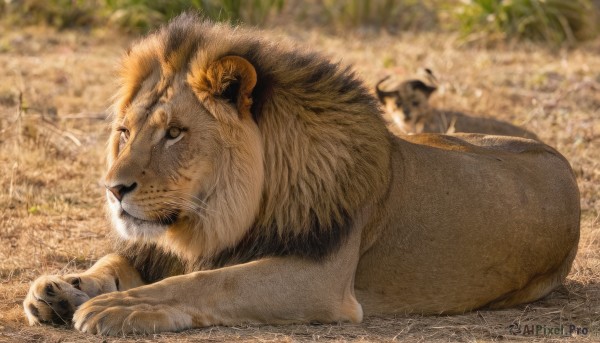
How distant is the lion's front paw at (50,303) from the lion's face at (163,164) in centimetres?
34

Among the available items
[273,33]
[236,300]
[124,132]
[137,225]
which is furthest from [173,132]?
[273,33]

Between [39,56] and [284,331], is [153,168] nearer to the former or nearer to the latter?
[284,331]

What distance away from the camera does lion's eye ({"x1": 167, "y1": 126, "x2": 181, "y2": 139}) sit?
427 centimetres

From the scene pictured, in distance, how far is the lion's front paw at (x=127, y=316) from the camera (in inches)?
153

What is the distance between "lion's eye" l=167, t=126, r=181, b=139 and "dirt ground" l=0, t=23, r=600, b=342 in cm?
82

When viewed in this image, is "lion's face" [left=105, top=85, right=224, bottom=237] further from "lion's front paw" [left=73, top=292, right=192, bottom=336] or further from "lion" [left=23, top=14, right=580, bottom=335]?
"lion's front paw" [left=73, top=292, right=192, bottom=336]

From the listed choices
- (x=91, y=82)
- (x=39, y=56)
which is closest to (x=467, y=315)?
(x=91, y=82)

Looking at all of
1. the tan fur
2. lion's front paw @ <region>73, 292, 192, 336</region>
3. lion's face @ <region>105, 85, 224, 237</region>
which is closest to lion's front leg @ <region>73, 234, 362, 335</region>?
lion's front paw @ <region>73, 292, 192, 336</region>

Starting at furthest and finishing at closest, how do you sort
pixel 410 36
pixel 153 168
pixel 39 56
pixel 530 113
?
pixel 410 36 < pixel 39 56 < pixel 530 113 < pixel 153 168

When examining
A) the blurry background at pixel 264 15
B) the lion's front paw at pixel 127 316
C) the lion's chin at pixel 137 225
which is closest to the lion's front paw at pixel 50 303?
the lion's front paw at pixel 127 316

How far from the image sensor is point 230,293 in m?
4.18

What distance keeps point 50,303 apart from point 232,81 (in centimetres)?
116

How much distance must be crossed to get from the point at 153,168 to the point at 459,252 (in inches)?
59.6

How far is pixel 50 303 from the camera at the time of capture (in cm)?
417
